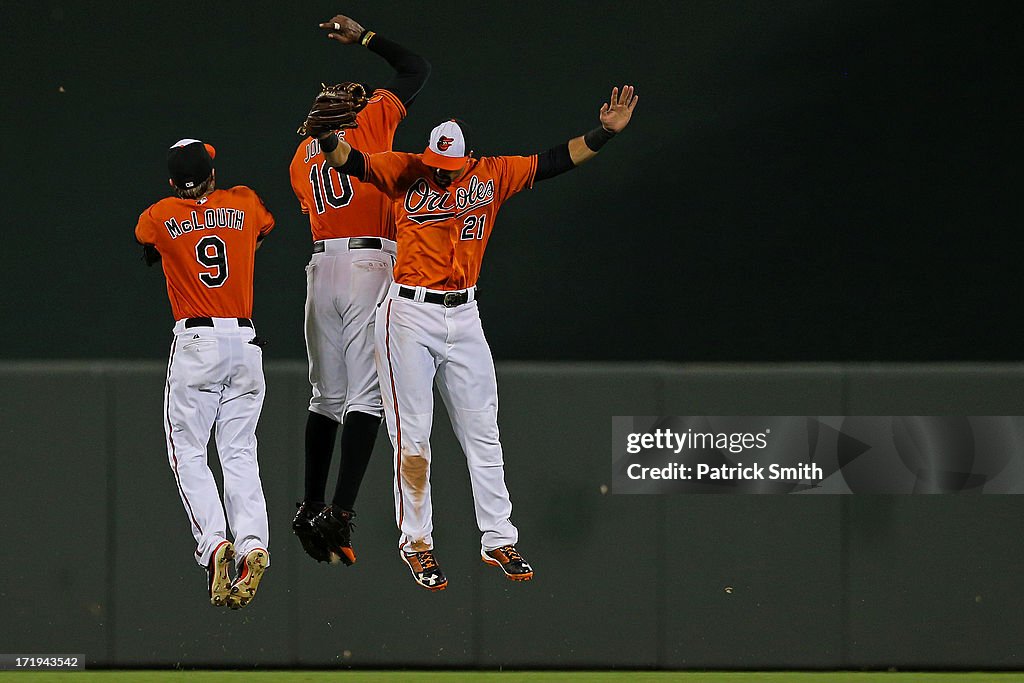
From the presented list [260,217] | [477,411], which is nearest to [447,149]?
[260,217]

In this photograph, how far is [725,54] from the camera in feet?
22.9

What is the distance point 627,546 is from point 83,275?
2.92m

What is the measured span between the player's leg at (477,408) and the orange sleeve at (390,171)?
17.8 inches

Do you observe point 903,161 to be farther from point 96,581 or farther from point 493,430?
point 96,581

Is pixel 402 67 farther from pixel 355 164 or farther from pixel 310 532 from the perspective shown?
pixel 310 532

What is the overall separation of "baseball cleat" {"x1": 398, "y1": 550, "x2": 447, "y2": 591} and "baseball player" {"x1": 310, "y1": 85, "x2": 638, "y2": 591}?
497 mm

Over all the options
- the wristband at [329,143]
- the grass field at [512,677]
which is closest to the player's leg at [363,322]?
the wristband at [329,143]

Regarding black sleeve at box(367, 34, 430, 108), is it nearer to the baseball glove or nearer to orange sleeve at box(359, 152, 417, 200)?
orange sleeve at box(359, 152, 417, 200)

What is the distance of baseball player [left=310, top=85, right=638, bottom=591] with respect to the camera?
4773 millimetres

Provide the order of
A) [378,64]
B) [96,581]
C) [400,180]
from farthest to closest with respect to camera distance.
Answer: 1. [378,64]
2. [96,581]
3. [400,180]

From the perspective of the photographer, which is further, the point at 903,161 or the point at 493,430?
→ the point at 903,161

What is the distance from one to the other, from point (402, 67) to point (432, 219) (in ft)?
2.55

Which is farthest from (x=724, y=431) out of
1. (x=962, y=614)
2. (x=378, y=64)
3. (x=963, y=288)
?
(x=378, y=64)

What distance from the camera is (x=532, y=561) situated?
586 cm
